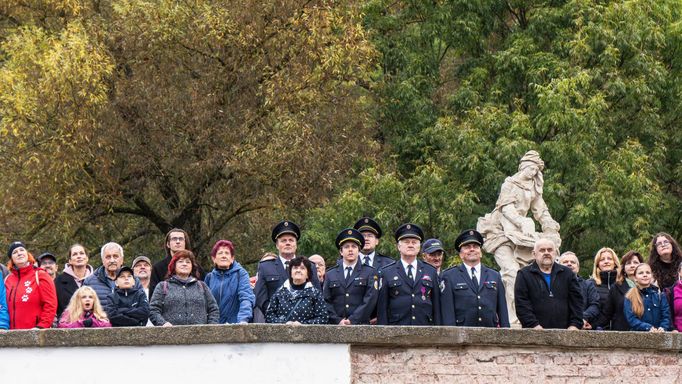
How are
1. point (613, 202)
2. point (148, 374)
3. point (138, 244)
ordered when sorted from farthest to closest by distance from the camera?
point (138, 244) < point (613, 202) < point (148, 374)

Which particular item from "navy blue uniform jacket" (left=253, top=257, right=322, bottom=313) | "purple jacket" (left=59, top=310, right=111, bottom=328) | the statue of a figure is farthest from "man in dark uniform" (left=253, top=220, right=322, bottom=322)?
the statue of a figure

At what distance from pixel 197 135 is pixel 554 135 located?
6224mm

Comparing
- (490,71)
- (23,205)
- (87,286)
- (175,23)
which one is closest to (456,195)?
(490,71)

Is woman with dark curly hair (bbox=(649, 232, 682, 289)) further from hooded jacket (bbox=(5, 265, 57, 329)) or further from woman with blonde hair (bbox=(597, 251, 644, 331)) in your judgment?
hooded jacket (bbox=(5, 265, 57, 329))

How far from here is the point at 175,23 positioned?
27125mm

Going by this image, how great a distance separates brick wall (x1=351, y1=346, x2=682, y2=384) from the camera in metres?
13.2

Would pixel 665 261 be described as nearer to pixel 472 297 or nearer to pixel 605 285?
pixel 605 285

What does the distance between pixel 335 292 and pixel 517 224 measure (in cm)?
781

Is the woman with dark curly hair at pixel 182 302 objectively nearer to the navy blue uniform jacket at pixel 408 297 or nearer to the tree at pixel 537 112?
the navy blue uniform jacket at pixel 408 297

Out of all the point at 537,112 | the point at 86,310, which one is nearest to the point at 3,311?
the point at 86,310

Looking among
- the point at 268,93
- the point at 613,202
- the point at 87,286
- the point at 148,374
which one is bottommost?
the point at 148,374

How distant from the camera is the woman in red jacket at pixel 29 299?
14.4 meters

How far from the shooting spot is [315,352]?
504 inches

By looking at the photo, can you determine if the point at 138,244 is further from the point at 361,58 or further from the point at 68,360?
the point at 68,360
